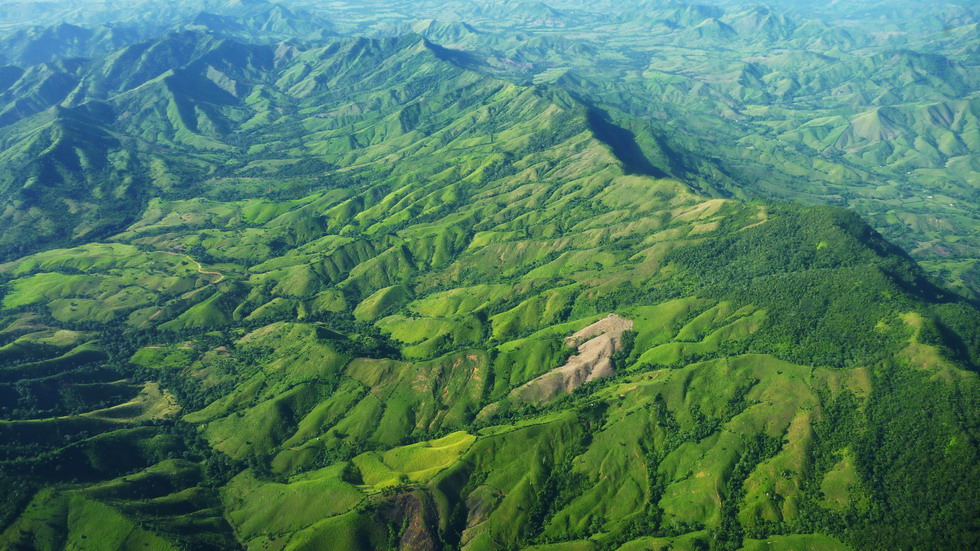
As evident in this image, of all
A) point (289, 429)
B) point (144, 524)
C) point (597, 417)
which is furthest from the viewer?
point (289, 429)

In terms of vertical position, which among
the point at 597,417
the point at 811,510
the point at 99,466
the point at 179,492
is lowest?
the point at 811,510

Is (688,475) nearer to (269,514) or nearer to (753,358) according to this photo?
(753,358)

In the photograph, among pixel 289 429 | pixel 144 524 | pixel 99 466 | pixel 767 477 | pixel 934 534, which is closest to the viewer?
pixel 934 534

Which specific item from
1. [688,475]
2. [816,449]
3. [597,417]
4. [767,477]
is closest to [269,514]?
[597,417]

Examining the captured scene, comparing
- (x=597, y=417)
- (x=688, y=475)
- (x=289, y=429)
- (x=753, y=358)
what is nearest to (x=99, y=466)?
(x=289, y=429)

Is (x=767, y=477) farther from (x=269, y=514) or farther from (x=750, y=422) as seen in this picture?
(x=269, y=514)

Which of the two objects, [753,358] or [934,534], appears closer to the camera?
[934,534]

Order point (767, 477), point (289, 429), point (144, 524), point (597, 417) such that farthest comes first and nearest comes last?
point (289, 429)
point (597, 417)
point (767, 477)
point (144, 524)

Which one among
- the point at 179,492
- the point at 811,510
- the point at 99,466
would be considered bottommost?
the point at 811,510

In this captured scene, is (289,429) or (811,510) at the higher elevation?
(289,429)
